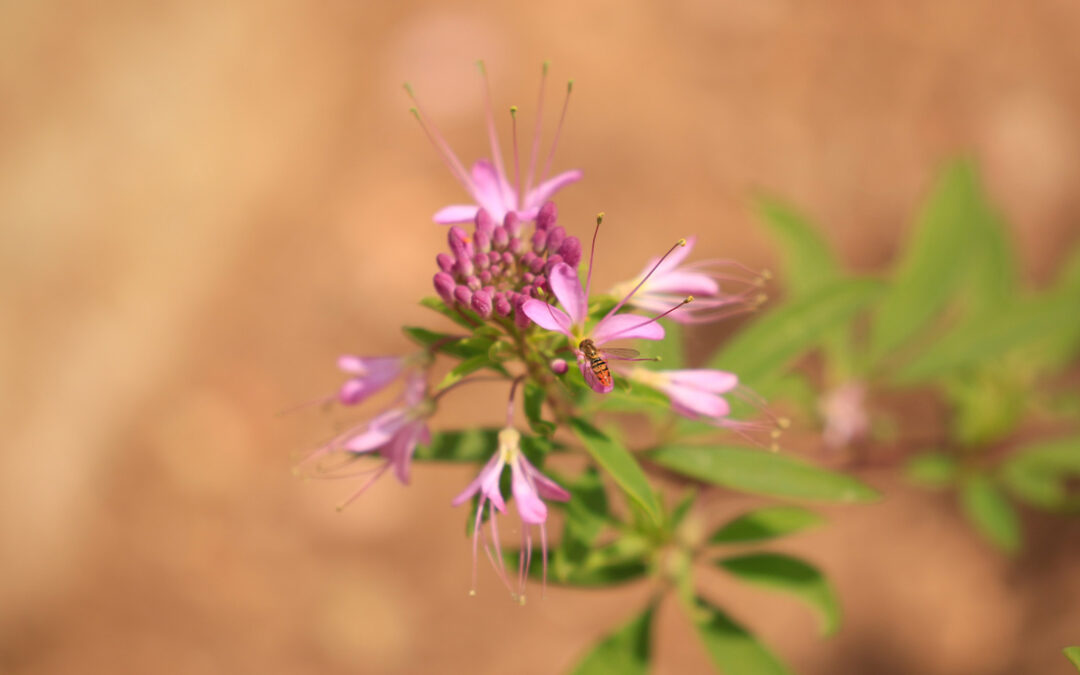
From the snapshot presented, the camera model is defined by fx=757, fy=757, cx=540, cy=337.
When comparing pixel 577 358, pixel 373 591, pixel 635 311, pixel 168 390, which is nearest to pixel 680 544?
pixel 635 311

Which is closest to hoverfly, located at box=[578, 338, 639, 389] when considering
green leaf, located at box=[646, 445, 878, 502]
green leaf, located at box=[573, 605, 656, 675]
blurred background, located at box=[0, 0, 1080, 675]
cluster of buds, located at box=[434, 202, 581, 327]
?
cluster of buds, located at box=[434, 202, 581, 327]

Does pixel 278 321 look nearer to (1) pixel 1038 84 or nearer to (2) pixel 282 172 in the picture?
(2) pixel 282 172

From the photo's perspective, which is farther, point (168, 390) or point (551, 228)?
point (168, 390)

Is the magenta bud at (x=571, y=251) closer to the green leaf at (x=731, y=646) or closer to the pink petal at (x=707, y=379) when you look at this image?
the pink petal at (x=707, y=379)

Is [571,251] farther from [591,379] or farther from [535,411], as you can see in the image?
[535,411]

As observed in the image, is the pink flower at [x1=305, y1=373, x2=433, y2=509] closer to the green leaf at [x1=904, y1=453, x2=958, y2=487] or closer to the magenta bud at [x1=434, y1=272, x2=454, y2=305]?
the magenta bud at [x1=434, y1=272, x2=454, y2=305]

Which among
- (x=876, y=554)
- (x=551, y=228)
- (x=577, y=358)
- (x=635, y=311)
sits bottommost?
(x=876, y=554)

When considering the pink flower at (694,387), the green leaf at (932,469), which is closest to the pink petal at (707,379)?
the pink flower at (694,387)

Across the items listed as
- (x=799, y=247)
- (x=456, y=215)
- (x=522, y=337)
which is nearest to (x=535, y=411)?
(x=522, y=337)
